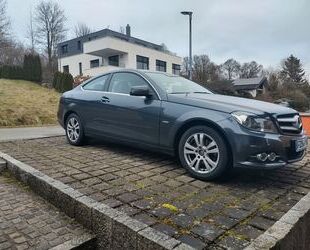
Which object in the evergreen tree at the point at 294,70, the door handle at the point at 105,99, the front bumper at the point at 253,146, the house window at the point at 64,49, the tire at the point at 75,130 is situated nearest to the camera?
the front bumper at the point at 253,146

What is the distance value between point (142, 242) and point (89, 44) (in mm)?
35651

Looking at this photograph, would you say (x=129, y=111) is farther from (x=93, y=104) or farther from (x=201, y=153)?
(x=201, y=153)

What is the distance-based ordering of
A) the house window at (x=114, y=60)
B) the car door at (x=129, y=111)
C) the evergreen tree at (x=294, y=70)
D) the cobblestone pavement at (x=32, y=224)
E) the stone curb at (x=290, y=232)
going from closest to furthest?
1. the stone curb at (x=290, y=232)
2. the cobblestone pavement at (x=32, y=224)
3. the car door at (x=129, y=111)
4. the house window at (x=114, y=60)
5. the evergreen tree at (x=294, y=70)

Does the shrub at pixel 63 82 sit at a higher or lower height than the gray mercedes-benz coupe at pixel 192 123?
higher

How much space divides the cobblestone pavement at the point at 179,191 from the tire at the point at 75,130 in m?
0.52

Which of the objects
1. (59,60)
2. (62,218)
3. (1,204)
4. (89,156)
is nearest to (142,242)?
(62,218)

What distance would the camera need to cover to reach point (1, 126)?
11602 millimetres

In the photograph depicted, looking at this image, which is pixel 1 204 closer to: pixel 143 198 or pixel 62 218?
pixel 62 218

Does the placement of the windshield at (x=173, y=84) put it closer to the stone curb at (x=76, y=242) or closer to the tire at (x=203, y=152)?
the tire at (x=203, y=152)

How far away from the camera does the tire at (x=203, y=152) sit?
4047 mm

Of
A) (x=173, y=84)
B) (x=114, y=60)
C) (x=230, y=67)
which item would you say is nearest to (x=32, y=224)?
(x=173, y=84)

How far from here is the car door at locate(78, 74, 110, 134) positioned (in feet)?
18.9

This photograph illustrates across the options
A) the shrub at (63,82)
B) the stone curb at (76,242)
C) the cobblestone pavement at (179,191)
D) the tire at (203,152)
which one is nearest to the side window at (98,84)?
the cobblestone pavement at (179,191)

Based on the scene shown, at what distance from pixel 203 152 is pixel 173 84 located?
1.52m
